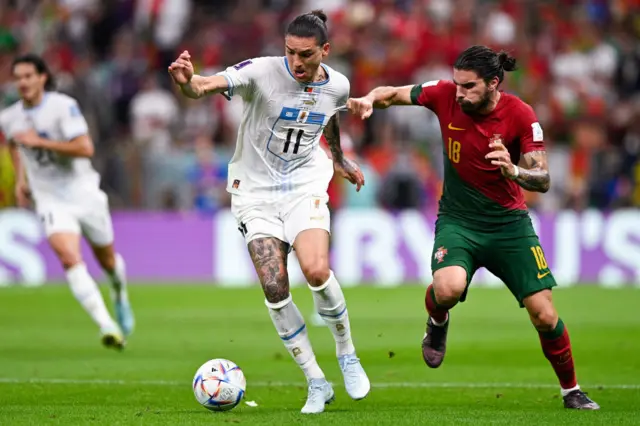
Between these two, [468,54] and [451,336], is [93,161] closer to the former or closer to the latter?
[451,336]

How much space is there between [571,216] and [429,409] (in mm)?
12382

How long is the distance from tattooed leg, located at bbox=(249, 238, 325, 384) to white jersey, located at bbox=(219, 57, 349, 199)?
0.46m

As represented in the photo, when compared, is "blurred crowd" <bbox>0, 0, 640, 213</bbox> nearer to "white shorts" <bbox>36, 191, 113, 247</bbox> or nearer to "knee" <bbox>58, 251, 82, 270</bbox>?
"white shorts" <bbox>36, 191, 113, 247</bbox>

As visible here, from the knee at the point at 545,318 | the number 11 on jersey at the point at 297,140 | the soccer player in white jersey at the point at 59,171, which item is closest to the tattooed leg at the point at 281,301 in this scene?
the number 11 on jersey at the point at 297,140

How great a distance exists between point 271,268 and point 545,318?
1986mm

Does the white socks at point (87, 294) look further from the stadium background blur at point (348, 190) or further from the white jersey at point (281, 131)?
the white jersey at point (281, 131)

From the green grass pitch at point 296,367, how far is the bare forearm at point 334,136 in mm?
1702

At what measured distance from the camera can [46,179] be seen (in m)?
12.3

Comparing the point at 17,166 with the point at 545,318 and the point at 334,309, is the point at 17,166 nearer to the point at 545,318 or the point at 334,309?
the point at 334,309

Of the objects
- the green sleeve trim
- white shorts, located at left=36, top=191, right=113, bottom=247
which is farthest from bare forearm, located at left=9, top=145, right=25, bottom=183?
the green sleeve trim

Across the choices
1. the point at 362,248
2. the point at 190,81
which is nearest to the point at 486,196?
the point at 190,81

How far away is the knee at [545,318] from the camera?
27.8 ft

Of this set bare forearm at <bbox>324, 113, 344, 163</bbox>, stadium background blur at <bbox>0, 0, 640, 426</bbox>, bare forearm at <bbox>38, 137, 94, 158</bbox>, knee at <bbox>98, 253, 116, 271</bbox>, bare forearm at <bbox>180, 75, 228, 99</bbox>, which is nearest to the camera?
bare forearm at <bbox>180, 75, 228, 99</bbox>

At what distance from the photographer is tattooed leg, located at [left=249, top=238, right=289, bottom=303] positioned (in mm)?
8328
